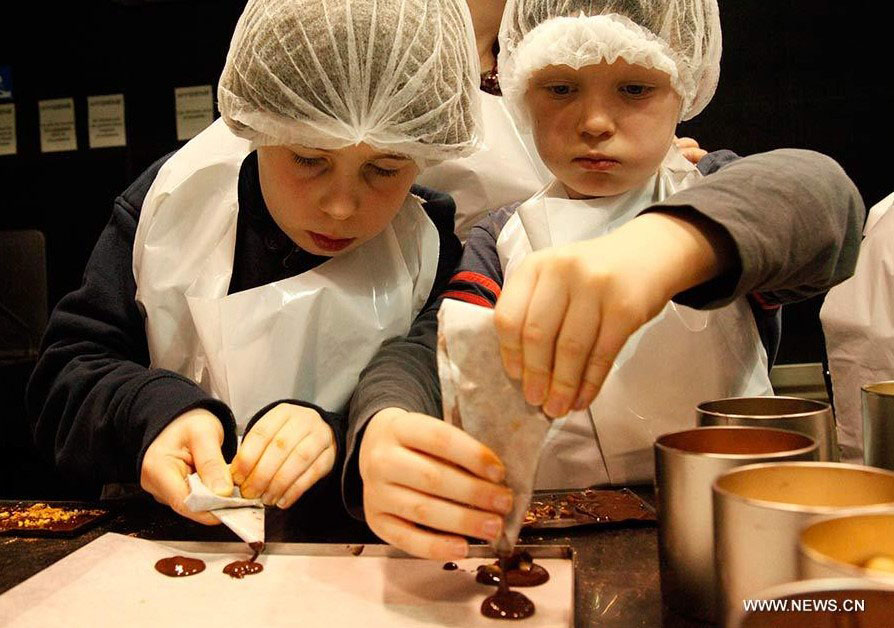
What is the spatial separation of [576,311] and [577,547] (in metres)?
0.36

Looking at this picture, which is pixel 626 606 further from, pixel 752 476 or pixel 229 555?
pixel 229 555

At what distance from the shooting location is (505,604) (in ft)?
2.51

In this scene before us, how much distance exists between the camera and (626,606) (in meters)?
0.75

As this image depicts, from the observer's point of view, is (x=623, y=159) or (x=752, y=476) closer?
(x=752, y=476)

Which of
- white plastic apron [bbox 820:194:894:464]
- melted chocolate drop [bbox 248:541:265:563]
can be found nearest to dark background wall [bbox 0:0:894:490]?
white plastic apron [bbox 820:194:894:464]

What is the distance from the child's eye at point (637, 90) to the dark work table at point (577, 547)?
55 centimetres

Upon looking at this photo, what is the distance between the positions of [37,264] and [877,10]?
303 cm

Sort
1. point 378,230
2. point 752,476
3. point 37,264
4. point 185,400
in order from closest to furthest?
point 752,476
point 185,400
point 378,230
point 37,264

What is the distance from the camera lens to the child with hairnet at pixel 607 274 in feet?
2.21

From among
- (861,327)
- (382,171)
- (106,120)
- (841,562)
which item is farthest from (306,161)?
(106,120)

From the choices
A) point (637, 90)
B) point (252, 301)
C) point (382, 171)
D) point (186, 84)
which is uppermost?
point (186, 84)

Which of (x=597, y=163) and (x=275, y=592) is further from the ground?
(x=597, y=163)

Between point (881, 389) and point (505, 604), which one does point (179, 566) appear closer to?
point (505, 604)

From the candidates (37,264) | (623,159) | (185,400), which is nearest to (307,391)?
(185,400)
